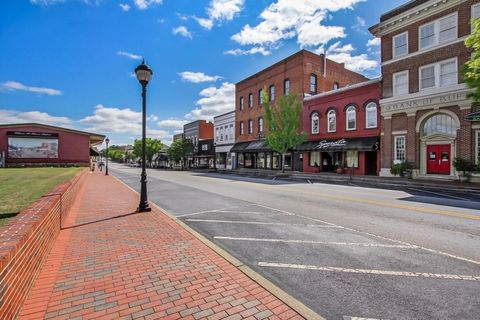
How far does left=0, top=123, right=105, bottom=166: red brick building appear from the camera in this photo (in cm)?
3656

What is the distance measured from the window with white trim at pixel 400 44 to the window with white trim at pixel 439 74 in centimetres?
237

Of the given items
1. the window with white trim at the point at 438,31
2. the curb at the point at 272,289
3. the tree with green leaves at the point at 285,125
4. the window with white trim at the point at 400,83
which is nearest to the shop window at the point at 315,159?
the tree with green leaves at the point at 285,125

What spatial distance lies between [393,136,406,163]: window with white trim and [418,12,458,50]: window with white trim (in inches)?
278

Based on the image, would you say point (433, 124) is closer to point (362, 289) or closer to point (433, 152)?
point (433, 152)

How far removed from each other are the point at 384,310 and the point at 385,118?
2257 cm

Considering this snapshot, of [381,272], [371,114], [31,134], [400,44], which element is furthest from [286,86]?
[31,134]

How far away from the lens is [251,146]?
3844cm

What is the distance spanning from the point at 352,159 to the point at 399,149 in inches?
199

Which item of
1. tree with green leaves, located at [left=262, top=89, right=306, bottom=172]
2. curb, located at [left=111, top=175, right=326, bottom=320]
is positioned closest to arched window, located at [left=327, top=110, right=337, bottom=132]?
tree with green leaves, located at [left=262, top=89, right=306, bottom=172]

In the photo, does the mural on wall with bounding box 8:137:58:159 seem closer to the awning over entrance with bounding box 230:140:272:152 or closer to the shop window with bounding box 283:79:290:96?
the awning over entrance with bounding box 230:140:272:152

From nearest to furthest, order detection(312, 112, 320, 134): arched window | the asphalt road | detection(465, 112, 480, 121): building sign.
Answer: the asphalt road
detection(465, 112, 480, 121): building sign
detection(312, 112, 320, 134): arched window

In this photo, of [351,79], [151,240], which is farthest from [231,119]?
[151,240]

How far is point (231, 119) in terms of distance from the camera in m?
45.6

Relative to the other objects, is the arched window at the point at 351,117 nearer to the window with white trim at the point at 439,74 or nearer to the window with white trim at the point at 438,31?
the window with white trim at the point at 439,74
